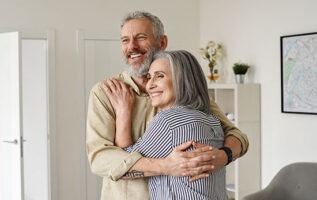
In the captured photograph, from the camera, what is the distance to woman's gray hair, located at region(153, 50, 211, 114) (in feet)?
4.76

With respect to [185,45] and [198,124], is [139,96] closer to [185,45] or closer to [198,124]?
[198,124]

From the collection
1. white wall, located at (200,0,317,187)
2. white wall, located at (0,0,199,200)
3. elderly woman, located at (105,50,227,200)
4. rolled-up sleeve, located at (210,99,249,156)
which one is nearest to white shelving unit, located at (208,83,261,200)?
white wall, located at (200,0,317,187)

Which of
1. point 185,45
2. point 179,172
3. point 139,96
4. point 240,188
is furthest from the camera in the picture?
point 185,45

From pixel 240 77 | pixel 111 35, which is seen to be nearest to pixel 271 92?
pixel 240 77

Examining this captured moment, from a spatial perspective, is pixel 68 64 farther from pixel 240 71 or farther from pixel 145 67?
pixel 145 67

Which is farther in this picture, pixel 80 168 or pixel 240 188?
pixel 80 168

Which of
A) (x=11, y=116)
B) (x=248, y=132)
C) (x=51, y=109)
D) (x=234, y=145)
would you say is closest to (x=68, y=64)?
(x=51, y=109)

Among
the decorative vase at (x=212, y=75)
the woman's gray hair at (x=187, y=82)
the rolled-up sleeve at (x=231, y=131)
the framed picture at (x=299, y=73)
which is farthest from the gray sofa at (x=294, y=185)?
the woman's gray hair at (x=187, y=82)

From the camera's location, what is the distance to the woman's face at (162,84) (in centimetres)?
148

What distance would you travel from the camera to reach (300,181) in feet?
10.8

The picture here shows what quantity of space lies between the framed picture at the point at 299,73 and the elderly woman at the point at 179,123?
2426 millimetres

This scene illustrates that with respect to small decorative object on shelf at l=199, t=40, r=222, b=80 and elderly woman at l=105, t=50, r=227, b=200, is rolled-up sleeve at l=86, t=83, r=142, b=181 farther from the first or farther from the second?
small decorative object on shelf at l=199, t=40, r=222, b=80

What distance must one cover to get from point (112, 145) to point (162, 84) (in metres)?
0.29

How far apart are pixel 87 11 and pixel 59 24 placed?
1.12ft
